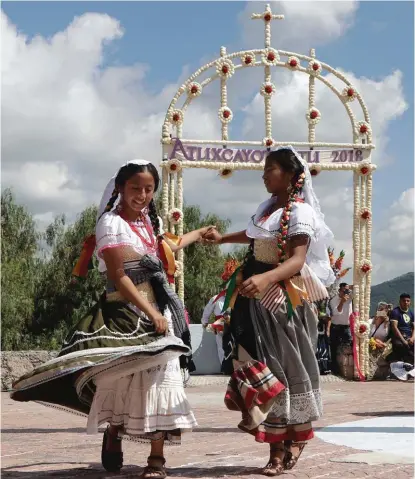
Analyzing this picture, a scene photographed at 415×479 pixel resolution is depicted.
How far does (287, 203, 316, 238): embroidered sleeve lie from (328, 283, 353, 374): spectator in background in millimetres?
10023

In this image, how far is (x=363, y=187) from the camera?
14.5m

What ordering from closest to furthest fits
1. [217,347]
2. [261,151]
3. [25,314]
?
[261,151], [217,347], [25,314]

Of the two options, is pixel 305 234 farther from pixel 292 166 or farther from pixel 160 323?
pixel 160 323

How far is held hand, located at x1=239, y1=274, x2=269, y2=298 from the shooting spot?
4.68 metres

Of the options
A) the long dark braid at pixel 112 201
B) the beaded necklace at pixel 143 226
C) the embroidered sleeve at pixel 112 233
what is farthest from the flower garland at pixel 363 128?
the embroidered sleeve at pixel 112 233

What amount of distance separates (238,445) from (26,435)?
7.15 feet

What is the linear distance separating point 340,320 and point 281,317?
10414 millimetres

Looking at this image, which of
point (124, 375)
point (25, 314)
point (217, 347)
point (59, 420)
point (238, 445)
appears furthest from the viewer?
point (25, 314)

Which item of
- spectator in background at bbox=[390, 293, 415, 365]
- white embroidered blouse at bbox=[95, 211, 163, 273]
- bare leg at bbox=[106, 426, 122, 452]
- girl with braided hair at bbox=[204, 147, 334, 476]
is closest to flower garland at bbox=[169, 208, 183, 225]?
spectator in background at bbox=[390, 293, 415, 365]

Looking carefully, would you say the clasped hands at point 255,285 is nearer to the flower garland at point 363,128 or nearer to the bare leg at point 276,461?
the bare leg at point 276,461

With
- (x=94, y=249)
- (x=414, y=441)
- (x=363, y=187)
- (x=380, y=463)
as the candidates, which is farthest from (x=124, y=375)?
(x=363, y=187)

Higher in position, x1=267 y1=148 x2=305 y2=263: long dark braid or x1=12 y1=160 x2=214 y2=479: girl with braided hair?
x1=267 y1=148 x2=305 y2=263: long dark braid

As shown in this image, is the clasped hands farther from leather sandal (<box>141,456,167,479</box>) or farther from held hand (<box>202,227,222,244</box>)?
leather sandal (<box>141,456,167,479</box>)

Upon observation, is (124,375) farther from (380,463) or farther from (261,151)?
(261,151)
